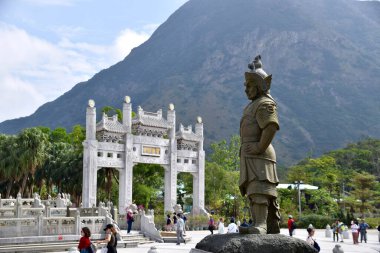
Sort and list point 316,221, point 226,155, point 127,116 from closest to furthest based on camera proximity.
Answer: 1. point 127,116
2. point 316,221
3. point 226,155

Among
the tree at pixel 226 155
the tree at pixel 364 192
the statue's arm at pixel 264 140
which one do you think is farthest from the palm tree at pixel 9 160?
the tree at pixel 364 192

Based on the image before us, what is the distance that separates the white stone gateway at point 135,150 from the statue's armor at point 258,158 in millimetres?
23363

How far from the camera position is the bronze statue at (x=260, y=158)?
869cm

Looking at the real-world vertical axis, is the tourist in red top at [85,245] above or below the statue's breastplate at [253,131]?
below

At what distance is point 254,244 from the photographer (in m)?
7.97

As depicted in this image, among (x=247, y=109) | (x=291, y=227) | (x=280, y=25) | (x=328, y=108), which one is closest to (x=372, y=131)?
(x=328, y=108)

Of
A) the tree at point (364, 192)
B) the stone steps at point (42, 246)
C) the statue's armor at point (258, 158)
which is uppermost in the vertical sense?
the statue's armor at point (258, 158)

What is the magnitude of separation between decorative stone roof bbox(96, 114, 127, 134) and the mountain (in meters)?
89.2

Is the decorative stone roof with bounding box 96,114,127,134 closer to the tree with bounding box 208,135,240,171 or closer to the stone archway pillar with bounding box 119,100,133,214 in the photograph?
the stone archway pillar with bounding box 119,100,133,214

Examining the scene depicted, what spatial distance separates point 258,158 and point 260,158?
0.04 meters

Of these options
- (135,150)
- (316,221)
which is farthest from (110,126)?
(316,221)

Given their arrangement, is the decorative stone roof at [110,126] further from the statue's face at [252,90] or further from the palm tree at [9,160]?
the statue's face at [252,90]

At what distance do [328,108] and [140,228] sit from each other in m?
128

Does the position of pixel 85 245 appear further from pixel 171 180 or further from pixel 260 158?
pixel 171 180
